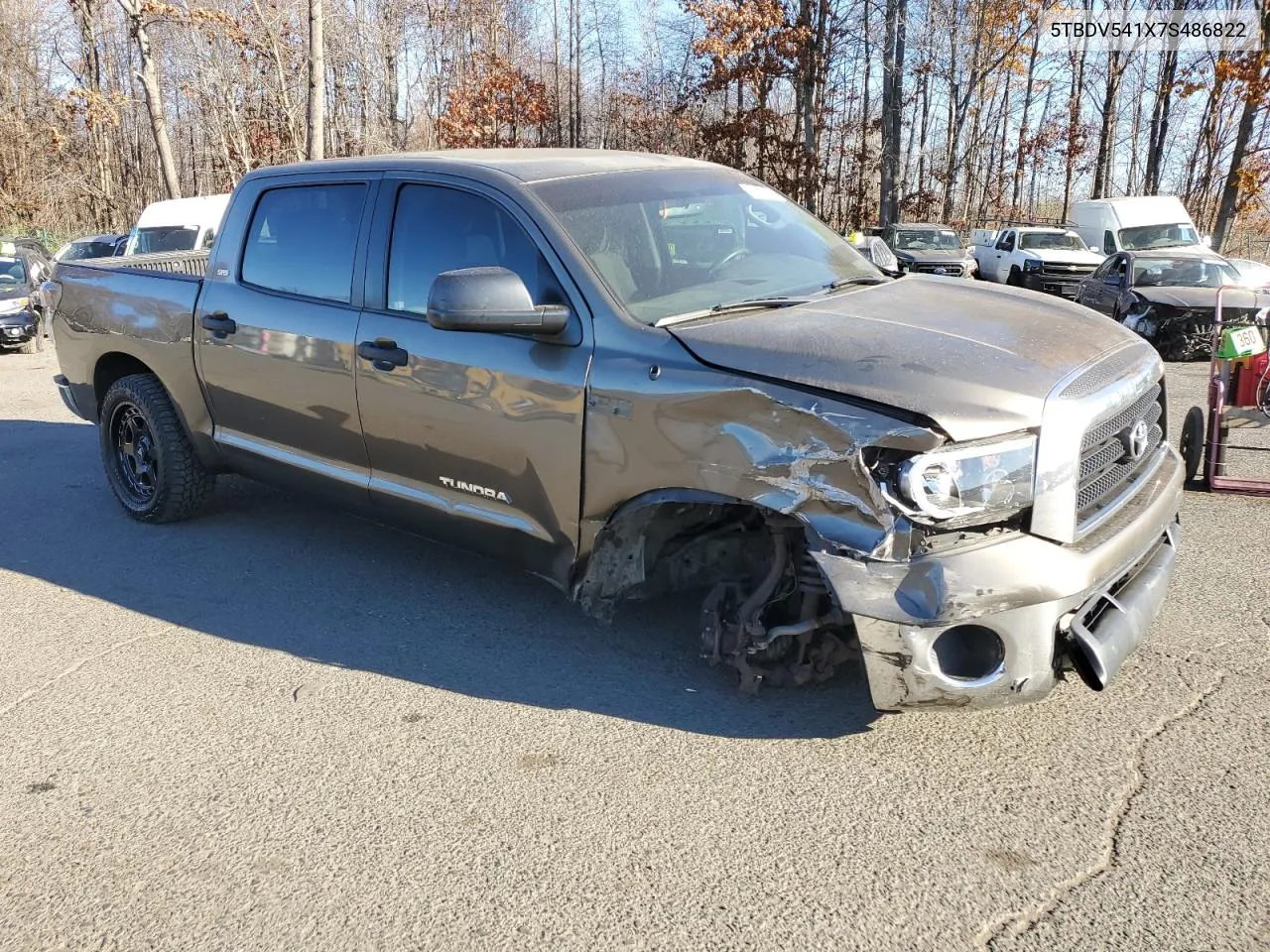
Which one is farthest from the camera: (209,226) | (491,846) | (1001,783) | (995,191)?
(995,191)

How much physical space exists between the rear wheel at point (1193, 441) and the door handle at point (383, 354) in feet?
15.9

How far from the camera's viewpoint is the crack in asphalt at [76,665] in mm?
3865

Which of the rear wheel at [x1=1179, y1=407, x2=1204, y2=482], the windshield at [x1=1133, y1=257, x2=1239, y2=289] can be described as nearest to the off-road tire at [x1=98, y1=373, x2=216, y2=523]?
the rear wheel at [x1=1179, y1=407, x2=1204, y2=482]

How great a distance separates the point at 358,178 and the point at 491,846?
2.96 meters

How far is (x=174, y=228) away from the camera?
50.8ft

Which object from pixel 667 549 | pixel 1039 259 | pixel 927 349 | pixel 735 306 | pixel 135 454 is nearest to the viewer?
pixel 927 349

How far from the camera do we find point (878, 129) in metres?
38.5

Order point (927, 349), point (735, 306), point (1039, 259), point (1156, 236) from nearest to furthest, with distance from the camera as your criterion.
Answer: point (927, 349)
point (735, 306)
point (1156, 236)
point (1039, 259)

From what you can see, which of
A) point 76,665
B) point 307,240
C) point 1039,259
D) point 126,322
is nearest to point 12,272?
point 126,322

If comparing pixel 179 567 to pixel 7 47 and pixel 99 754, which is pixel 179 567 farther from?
pixel 7 47

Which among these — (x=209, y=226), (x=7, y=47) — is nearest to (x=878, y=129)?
(x=209, y=226)

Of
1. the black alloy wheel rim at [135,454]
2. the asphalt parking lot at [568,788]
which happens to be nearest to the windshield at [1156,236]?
the asphalt parking lot at [568,788]

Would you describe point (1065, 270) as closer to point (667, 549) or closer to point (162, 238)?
point (162, 238)

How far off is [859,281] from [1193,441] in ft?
11.1
